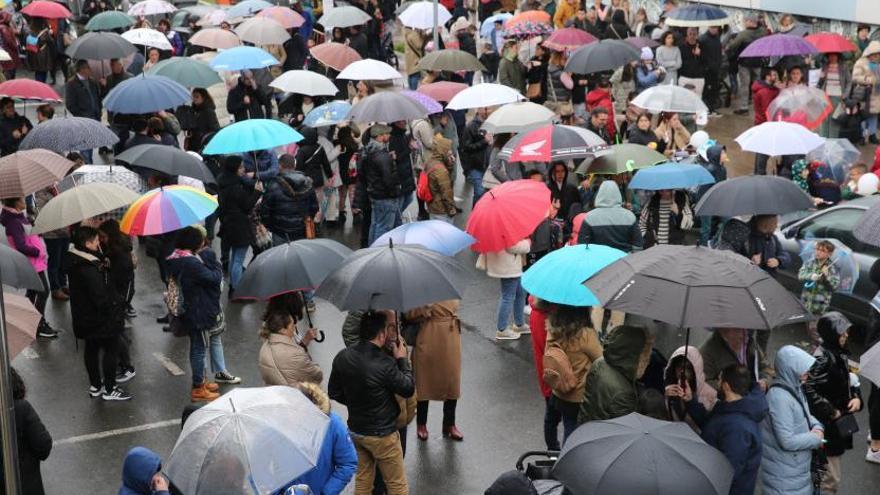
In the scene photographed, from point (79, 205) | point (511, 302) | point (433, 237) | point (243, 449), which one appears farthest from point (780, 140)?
point (243, 449)

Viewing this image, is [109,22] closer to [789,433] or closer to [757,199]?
[757,199]

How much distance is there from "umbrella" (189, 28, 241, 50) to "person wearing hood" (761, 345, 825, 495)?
47.9 feet

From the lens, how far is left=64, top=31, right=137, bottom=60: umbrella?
59.8 feet

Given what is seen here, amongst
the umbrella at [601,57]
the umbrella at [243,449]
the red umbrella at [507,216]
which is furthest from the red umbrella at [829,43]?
the umbrella at [243,449]

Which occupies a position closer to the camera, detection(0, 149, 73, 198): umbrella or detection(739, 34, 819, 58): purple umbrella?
detection(0, 149, 73, 198): umbrella

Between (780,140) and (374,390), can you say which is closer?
(374,390)

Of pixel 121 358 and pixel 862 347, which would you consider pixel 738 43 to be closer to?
pixel 862 347

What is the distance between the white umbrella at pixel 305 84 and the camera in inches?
663

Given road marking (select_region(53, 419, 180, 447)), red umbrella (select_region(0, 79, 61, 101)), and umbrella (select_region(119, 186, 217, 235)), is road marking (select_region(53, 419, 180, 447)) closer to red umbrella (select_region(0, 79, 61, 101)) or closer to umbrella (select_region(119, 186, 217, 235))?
umbrella (select_region(119, 186, 217, 235))

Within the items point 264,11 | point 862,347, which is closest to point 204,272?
point 862,347

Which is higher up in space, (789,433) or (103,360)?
(789,433)

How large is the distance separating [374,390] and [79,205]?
444cm

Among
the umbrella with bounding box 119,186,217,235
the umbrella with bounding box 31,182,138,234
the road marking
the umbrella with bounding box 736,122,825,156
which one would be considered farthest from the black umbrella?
the umbrella with bounding box 736,122,825,156

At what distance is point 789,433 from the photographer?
302 inches
